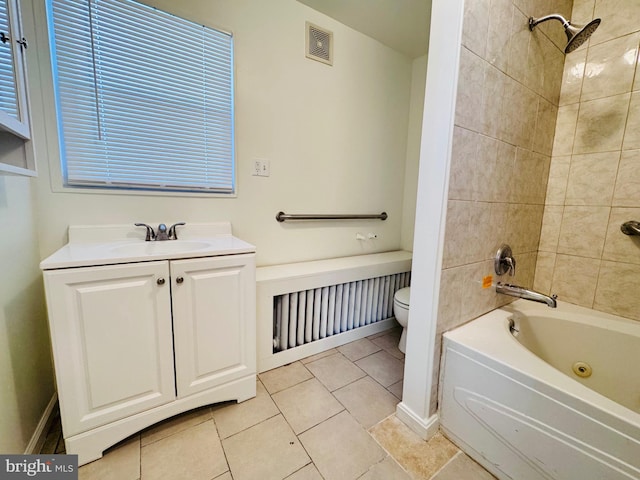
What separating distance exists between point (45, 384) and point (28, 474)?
54 centimetres

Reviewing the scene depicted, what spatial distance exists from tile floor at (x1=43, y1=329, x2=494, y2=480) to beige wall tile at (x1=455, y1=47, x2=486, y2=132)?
1.40 meters

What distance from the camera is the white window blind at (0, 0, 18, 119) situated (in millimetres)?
816

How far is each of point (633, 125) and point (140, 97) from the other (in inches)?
99.7

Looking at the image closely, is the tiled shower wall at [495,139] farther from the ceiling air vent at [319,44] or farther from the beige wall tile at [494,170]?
the ceiling air vent at [319,44]

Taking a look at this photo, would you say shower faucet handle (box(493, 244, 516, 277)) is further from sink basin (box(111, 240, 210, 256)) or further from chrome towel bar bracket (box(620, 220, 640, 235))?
sink basin (box(111, 240, 210, 256))

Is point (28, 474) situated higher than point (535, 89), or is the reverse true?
point (535, 89)

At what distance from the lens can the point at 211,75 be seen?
149 centimetres

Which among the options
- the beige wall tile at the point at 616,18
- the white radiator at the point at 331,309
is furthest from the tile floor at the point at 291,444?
the beige wall tile at the point at 616,18

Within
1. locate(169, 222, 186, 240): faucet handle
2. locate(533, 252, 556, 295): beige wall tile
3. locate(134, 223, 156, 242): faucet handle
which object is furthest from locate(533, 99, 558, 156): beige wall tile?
locate(134, 223, 156, 242): faucet handle

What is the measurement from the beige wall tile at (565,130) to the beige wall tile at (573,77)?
45 mm

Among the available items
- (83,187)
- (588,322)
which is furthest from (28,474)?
(588,322)

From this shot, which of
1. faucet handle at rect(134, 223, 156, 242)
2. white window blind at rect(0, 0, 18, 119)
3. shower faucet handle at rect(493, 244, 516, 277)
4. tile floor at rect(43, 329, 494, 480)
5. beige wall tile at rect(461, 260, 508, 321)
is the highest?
white window blind at rect(0, 0, 18, 119)

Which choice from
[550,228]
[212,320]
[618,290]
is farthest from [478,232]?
[212,320]

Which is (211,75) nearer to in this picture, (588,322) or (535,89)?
(535,89)
